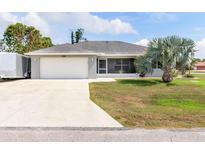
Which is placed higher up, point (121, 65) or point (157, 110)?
point (121, 65)

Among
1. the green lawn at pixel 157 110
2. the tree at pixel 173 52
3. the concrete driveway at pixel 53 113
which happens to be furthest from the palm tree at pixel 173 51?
the concrete driveway at pixel 53 113

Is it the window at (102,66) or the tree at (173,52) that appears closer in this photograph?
the tree at (173,52)

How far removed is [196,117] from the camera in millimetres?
9211

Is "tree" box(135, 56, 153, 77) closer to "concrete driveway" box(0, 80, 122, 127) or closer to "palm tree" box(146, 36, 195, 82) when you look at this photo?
"palm tree" box(146, 36, 195, 82)

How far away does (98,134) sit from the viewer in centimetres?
687

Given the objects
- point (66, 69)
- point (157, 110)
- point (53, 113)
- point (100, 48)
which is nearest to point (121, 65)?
point (100, 48)

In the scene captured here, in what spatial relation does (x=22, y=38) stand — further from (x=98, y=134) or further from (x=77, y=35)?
(x=98, y=134)

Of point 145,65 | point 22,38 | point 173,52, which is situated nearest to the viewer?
point 173,52

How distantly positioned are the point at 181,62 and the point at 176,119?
42.3 feet

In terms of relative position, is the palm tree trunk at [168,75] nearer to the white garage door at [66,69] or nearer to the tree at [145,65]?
Answer: the tree at [145,65]

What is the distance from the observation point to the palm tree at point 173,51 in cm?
2081

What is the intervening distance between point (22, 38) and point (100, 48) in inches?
715
